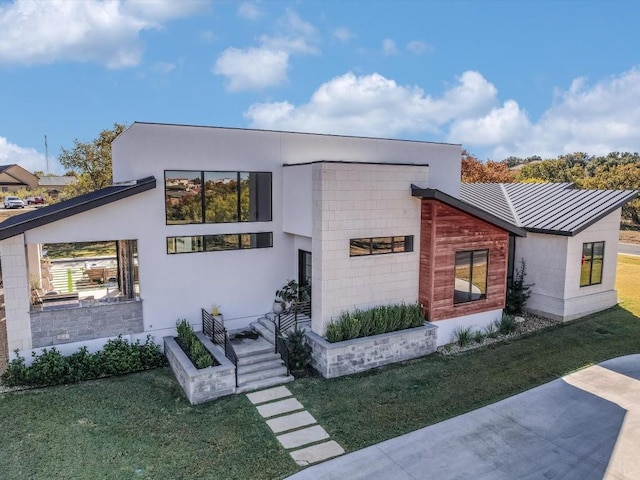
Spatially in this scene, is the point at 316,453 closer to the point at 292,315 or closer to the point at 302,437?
the point at 302,437

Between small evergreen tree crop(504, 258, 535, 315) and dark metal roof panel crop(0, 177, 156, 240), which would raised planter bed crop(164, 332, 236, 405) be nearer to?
dark metal roof panel crop(0, 177, 156, 240)

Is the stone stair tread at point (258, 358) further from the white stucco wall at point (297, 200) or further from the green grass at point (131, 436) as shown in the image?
the white stucco wall at point (297, 200)

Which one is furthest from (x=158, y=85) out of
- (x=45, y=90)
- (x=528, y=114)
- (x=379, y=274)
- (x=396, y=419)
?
(x=528, y=114)

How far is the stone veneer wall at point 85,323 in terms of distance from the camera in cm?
1084

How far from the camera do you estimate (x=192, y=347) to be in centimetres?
1076

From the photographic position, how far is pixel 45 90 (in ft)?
84.7

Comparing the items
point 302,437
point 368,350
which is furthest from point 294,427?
point 368,350

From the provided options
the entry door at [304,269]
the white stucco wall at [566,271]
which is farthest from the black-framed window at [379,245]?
the white stucco wall at [566,271]

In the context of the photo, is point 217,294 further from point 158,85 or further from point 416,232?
point 158,85

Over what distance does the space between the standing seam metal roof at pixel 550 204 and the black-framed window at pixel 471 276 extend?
134 inches

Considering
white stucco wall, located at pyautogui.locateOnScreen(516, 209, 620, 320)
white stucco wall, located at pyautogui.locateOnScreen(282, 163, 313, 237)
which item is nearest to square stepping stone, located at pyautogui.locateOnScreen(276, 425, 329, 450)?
white stucco wall, located at pyautogui.locateOnScreen(282, 163, 313, 237)

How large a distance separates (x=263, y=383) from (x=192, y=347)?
1979 mm

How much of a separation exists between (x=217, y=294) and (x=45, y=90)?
2125 cm

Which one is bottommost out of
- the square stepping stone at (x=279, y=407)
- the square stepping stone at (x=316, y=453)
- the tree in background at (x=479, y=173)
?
the square stepping stone at (x=316, y=453)
